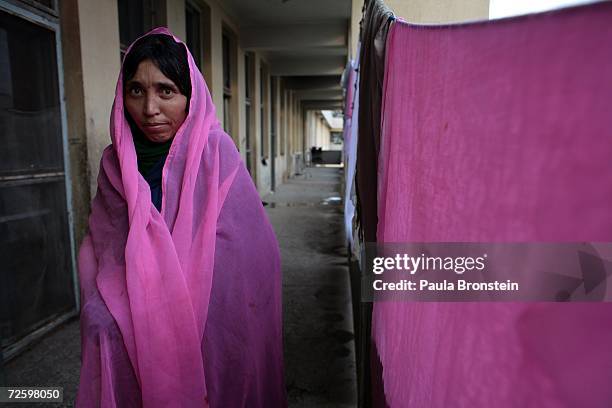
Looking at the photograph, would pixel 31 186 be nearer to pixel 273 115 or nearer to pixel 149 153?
pixel 149 153

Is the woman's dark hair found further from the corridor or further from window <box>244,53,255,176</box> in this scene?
window <box>244,53,255,176</box>

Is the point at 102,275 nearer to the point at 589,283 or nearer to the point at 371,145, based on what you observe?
the point at 371,145

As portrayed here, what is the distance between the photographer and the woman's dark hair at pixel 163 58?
1.22m

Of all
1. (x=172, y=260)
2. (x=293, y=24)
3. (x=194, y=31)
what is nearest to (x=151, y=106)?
(x=172, y=260)

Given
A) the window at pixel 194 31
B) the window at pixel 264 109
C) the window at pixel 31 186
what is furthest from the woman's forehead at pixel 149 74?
the window at pixel 264 109

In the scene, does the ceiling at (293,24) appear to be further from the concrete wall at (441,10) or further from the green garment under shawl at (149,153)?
the green garment under shawl at (149,153)

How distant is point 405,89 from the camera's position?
2.85 ft

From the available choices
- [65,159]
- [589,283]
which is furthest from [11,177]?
[589,283]

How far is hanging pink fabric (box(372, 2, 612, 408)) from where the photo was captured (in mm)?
355

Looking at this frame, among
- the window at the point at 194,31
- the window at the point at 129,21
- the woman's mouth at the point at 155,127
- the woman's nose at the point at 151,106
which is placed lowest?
the woman's mouth at the point at 155,127

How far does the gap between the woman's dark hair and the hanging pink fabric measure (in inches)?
30.5

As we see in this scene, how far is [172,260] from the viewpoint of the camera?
1.13 m

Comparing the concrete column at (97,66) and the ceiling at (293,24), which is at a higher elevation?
the ceiling at (293,24)

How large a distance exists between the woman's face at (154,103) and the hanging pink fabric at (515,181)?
782 millimetres
